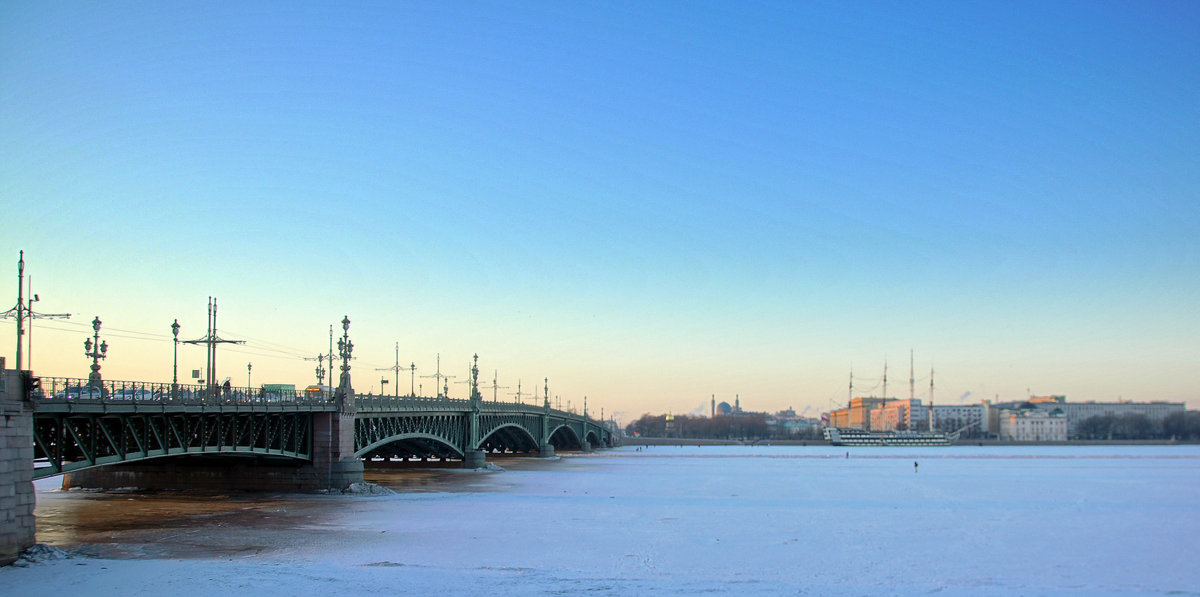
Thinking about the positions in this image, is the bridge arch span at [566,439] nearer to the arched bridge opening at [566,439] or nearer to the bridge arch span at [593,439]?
the arched bridge opening at [566,439]

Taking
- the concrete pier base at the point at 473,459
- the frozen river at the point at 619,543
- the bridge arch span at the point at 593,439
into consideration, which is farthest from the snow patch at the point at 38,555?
the bridge arch span at the point at 593,439

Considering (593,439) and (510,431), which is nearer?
(510,431)

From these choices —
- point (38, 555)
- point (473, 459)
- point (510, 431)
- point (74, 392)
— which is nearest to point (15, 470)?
point (38, 555)

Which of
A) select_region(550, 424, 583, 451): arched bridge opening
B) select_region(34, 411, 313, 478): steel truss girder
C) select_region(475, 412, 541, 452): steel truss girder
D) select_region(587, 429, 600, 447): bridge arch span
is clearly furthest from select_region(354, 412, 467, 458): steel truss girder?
select_region(587, 429, 600, 447): bridge arch span

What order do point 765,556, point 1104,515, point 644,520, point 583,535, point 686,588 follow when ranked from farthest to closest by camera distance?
1. point 1104,515
2. point 644,520
3. point 583,535
4. point 765,556
5. point 686,588

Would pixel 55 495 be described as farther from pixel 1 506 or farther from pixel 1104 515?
pixel 1104 515

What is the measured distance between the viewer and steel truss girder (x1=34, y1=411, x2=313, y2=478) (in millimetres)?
33656

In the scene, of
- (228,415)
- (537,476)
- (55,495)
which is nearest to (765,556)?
(228,415)

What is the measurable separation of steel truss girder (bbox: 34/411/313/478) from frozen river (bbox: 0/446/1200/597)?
9.07 ft

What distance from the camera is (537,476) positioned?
7938 cm

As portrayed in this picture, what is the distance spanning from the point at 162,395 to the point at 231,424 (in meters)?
7.10

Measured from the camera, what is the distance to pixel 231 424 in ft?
157

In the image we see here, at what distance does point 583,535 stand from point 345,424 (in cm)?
2351

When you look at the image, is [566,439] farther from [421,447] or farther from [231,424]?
[231,424]
